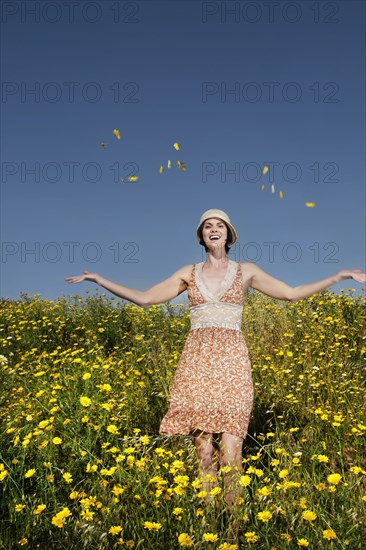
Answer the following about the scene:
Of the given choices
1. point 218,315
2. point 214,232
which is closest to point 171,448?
point 218,315

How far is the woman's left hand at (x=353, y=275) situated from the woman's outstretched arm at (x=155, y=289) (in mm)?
1213

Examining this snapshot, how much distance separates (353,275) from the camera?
14.5ft

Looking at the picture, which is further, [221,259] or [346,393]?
[346,393]

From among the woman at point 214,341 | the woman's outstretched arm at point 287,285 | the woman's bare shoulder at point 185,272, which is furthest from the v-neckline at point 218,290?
the woman's outstretched arm at point 287,285

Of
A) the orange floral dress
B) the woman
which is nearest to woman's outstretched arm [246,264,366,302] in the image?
the woman

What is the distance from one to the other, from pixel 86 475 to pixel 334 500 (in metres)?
1.75

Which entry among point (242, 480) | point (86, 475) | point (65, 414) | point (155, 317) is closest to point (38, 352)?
point (155, 317)

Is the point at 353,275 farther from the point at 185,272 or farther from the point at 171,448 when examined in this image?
the point at 171,448

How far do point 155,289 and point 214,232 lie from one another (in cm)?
67

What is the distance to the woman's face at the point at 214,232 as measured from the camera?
441cm

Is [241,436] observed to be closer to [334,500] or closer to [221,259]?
[334,500]

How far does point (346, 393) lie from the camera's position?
5.56 m

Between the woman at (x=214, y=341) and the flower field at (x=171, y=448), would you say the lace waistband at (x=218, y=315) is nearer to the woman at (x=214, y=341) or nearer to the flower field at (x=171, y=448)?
the woman at (x=214, y=341)

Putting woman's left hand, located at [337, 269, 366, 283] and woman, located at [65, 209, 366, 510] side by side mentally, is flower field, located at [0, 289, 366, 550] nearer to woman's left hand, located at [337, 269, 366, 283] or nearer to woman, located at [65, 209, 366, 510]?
woman, located at [65, 209, 366, 510]
